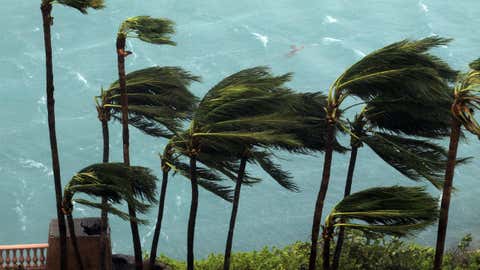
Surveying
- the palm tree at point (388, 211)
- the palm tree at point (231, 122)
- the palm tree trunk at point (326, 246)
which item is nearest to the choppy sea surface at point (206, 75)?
the palm tree trunk at point (326, 246)

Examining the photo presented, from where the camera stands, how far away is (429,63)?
15.9 metres

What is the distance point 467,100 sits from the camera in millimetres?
14070

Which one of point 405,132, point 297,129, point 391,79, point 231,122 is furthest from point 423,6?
point 231,122

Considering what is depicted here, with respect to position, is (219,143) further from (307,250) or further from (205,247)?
(205,247)

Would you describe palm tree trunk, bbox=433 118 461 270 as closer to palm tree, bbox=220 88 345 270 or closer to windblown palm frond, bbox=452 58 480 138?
windblown palm frond, bbox=452 58 480 138

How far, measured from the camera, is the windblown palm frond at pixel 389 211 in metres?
14.8

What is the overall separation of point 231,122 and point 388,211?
3.17 m

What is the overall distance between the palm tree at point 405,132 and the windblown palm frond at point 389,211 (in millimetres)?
896

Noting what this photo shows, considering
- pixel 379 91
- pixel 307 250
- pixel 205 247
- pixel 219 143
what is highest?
pixel 379 91

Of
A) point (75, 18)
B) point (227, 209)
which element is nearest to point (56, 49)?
point (75, 18)

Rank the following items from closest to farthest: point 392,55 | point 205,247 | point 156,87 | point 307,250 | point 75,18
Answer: point 392,55 → point 156,87 → point 307,250 → point 205,247 → point 75,18

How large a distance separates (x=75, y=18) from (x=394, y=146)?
84.1 metres

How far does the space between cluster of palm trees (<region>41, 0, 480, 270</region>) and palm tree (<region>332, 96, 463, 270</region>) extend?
2 cm

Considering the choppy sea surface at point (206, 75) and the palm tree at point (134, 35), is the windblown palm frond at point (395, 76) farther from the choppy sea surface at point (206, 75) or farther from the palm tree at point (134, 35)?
the choppy sea surface at point (206, 75)
